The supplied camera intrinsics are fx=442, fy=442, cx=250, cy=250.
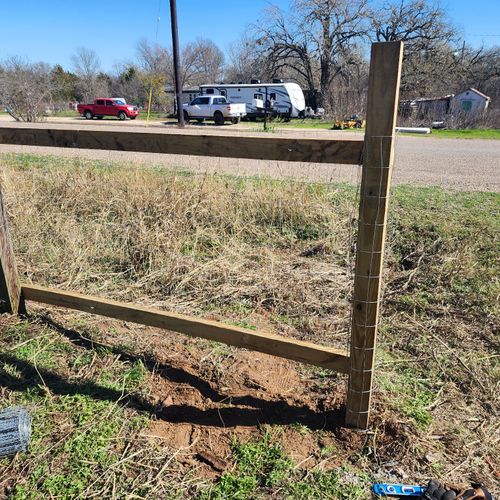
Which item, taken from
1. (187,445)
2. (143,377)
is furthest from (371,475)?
(143,377)

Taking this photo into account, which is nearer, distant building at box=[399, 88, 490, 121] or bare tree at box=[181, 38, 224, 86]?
distant building at box=[399, 88, 490, 121]

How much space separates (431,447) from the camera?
225cm

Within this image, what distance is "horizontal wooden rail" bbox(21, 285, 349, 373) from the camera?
91.7 inches

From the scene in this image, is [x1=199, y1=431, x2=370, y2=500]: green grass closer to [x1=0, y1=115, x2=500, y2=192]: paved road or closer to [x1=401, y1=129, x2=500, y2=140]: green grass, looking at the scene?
[x1=0, y1=115, x2=500, y2=192]: paved road

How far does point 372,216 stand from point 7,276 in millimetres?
2641

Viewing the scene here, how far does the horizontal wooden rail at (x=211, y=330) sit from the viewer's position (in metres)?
2.33

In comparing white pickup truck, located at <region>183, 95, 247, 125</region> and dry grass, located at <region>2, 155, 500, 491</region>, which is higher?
white pickup truck, located at <region>183, 95, 247, 125</region>

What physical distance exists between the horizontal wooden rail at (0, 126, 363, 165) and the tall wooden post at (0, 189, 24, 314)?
2.12 ft

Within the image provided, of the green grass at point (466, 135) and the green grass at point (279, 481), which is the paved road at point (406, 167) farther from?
the green grass at point (466, 135)

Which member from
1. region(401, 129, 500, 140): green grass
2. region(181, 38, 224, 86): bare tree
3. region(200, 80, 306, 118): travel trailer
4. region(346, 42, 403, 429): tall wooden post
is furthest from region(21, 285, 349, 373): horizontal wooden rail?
region(181, 38, 224, 86): bare tree

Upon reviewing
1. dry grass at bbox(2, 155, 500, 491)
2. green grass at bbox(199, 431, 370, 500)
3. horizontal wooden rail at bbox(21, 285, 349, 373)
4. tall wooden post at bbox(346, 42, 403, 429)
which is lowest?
green grass at bbox(199, 431, 370, 500)

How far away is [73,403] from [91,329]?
822 mm

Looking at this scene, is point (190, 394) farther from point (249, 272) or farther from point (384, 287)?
point (384, 287)

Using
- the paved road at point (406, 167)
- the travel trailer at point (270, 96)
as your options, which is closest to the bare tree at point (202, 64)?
the travel trailer at point (270, 96)
